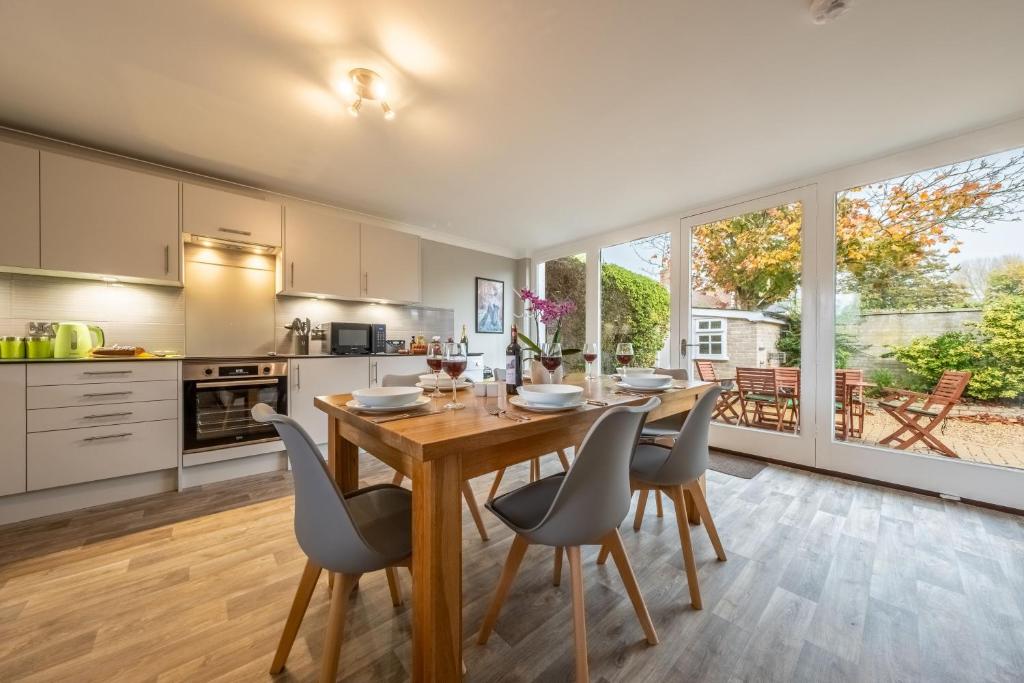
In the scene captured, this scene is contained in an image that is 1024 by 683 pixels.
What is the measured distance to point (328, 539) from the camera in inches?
37.4

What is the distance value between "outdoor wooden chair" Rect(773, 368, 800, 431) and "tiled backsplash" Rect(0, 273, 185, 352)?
16.6 ft

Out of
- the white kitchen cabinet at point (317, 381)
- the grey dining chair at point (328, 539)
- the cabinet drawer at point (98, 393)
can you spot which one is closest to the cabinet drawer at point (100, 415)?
the cabinet drawer at point (98, 393)

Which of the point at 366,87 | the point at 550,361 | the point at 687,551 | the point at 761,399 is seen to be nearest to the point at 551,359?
the point at 550,361

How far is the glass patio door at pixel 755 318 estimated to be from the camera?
3027 mm

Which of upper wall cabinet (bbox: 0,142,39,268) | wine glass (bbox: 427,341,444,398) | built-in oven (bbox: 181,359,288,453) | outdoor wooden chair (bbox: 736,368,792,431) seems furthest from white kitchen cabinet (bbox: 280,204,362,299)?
outdoor wooden chair (bbox: 736,368,792,431)

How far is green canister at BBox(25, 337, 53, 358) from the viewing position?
Answer: 226 centimetres

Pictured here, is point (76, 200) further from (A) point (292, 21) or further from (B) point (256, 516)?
(B) point (256, 516)

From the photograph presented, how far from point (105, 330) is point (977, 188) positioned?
20.2 feet

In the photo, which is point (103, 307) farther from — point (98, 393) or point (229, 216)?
point (229, 216)

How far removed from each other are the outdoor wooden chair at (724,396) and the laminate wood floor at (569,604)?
4.26ft

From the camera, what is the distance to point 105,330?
2.66 metres

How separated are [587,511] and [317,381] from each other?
2828 millimetres

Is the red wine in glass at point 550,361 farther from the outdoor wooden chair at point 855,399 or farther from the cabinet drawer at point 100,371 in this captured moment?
the outdoor wooden chair at point 855,399

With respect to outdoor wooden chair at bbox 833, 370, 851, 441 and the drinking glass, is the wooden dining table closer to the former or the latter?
the drinking glass
